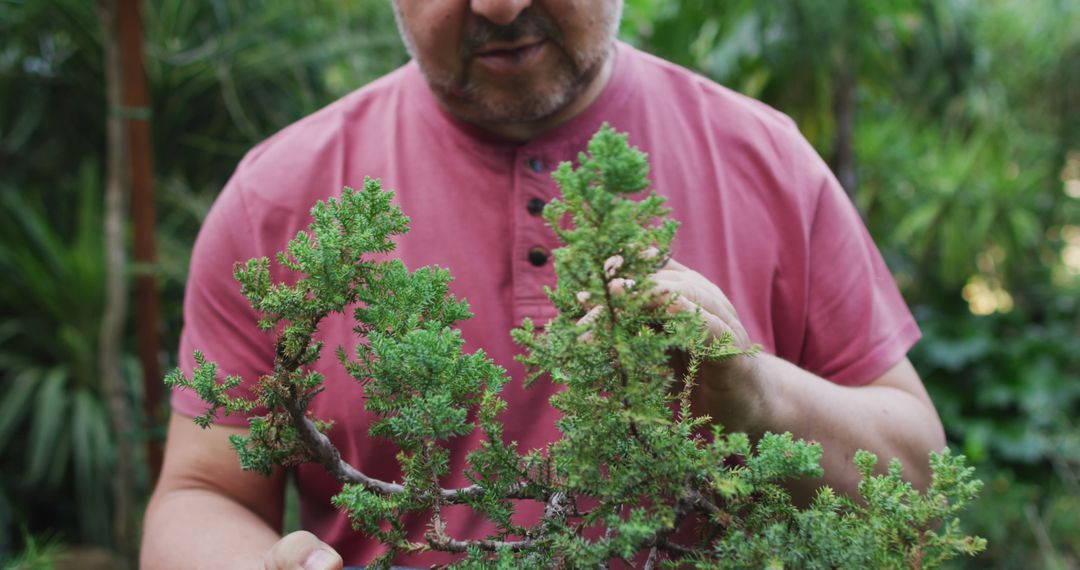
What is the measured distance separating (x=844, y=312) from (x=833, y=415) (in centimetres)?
34

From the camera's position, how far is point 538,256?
1701mm

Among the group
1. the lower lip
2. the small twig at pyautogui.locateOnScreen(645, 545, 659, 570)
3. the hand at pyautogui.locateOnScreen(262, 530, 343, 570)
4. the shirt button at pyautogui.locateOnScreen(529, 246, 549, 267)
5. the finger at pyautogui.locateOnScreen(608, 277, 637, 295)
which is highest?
the lower lip

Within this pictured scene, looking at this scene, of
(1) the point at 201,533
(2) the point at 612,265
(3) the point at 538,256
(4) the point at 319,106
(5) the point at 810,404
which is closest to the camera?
(2) the point at 612,265

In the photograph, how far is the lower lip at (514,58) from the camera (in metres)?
1.58

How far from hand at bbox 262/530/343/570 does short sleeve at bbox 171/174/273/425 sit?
60 cm

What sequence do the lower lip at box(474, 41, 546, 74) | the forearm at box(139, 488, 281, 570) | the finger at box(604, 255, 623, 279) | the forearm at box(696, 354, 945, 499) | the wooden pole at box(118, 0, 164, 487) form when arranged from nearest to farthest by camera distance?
the finger at box(604, 255, 623, 279), the forearm at box(696, 354, 945, 499), the forearm at box(139, 488, 281, 570), the lower lip at box(474, 41, 546, 74), the wooden pole at box(118, 0, 164, 487)

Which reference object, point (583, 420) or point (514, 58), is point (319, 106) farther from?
point (583, 420)

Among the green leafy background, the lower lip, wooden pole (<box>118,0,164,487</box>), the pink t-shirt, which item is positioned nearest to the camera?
the lower lip

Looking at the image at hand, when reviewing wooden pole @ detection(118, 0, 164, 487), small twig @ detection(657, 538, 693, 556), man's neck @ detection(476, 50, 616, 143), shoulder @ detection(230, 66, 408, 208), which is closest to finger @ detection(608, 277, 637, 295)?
small twig @ detection(657, 538, 693, 556)

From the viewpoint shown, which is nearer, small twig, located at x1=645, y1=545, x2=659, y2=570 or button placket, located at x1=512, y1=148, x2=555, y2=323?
small twig, located at x1=645, y1=545, x2=659, y2=570

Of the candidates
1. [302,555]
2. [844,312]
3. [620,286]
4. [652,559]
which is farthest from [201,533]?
[844,312]

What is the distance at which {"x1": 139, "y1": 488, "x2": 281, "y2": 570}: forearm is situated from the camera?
1.48 metres

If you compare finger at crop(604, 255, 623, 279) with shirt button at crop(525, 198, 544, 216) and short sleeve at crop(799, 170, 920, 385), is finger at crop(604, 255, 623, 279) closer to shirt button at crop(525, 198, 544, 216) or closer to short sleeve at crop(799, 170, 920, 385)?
shirt button at crop(525, 198, 544, 216)

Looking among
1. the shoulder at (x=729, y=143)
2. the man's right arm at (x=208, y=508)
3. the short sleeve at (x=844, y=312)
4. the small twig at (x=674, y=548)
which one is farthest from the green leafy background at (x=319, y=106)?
the small twig at (x=674, y=548)
